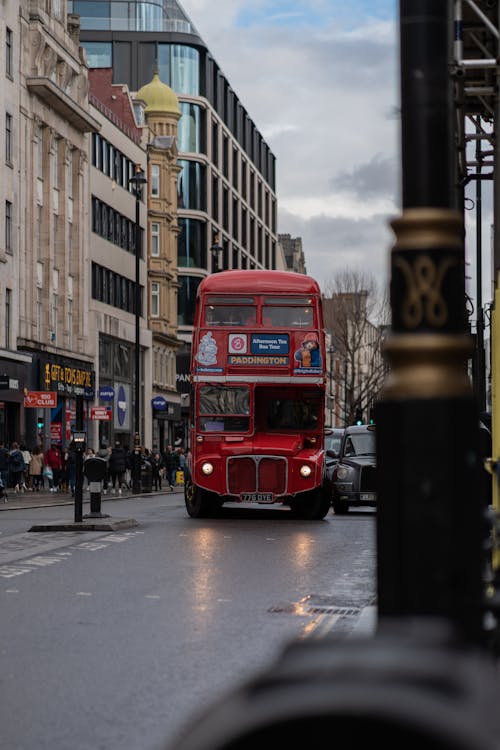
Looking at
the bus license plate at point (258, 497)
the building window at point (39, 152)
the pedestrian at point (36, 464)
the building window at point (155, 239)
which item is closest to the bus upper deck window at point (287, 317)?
the bus license plate at point (258, 497)

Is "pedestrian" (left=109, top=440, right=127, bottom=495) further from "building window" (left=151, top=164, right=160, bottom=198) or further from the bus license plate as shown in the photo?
"building window" (left=151, top=164, right=160, bottom=198)

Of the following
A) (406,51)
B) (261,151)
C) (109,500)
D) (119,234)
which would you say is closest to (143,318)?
(119,234)

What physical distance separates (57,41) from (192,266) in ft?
114

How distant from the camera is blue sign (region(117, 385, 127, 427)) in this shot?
70.9 m

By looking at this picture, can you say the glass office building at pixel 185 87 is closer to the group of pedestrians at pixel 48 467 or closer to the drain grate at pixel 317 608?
the group of pedestrians at pixel 48 467

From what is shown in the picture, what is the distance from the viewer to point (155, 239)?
83.3 metres

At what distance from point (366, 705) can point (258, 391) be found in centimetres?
2620

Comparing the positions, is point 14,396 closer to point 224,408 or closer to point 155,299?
point 224,408

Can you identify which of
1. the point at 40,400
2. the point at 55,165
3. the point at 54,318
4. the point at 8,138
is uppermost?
the point at 55,165

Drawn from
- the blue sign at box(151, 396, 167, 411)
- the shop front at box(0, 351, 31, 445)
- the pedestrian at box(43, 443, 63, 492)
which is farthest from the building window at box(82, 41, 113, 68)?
the pedestrian at box(43, 443, 63, 492)

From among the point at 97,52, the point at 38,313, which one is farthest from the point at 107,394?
the point at 97,52

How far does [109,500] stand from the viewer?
43938 millimetres

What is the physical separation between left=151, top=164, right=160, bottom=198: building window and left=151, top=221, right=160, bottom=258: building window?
1747 mm

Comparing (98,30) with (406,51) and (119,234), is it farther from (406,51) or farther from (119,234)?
(406,51)
